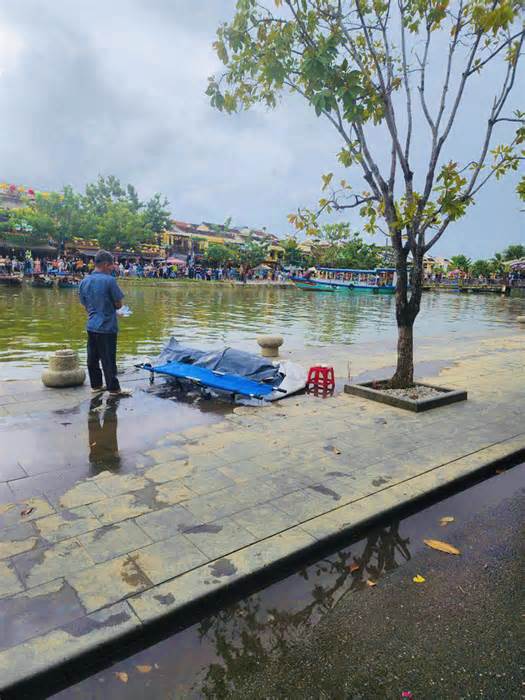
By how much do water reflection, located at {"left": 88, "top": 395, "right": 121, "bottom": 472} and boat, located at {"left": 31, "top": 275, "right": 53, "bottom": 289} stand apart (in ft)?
88.8

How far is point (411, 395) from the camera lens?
21.9 feet

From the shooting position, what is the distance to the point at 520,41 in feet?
19.8

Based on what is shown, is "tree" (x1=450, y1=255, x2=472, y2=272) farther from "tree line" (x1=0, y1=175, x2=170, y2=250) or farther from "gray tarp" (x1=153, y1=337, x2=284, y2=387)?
"gray tarp" (x1=153, y1=337, x2=284, y2=387)

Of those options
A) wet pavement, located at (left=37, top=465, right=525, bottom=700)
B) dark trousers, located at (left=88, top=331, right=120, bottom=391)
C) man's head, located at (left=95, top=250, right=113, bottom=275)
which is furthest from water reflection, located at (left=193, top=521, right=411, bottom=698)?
man's head, located at (left=95, top=250, right=113, bottom=275)

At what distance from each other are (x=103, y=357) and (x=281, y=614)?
14.7ft

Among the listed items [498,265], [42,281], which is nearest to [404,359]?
[42,281]

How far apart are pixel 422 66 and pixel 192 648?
23.7 ft

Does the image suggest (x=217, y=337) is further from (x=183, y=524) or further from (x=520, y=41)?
(x=183, y=524)

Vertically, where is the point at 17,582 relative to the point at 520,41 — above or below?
below

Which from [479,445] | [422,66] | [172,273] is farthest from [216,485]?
[172,273]

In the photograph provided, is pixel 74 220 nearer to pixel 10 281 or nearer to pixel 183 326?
pixel 10 281

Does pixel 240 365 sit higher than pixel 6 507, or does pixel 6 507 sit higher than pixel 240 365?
pixel 240 365

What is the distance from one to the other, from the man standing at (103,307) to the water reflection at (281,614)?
421 centimetres

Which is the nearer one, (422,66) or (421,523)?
(421,523)
